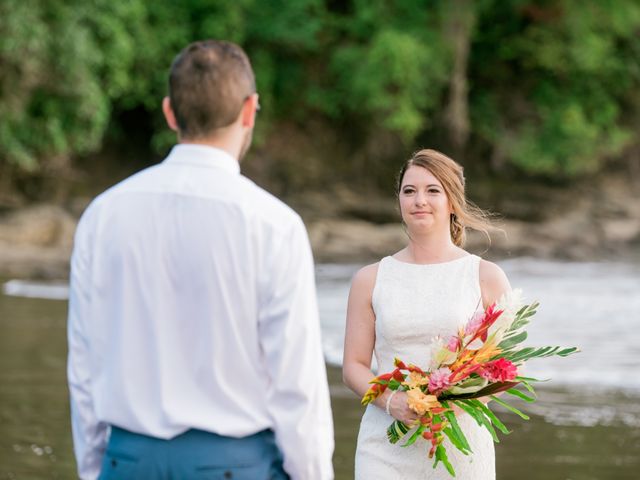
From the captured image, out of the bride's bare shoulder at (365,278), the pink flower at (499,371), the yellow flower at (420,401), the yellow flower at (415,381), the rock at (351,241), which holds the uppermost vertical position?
the bride's bare shoulder at (365,278)

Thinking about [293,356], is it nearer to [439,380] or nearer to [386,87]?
[439,380]

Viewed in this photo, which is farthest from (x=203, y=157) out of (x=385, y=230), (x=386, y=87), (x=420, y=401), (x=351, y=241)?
(x=386, y=87)

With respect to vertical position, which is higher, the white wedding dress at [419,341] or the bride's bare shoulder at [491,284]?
the bride's bare shoulder at [491,284]

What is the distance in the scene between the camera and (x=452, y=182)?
397 centimetres

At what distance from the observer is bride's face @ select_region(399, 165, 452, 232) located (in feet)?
12.9

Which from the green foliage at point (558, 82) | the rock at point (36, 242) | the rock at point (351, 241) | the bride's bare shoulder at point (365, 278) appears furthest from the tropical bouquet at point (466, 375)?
the green foliage at point (558, 82)

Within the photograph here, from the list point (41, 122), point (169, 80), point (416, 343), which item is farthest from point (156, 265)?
point (41, 122)

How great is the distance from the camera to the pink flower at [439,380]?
3.59 metres

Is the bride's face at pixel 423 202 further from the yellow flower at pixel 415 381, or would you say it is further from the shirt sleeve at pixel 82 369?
the shirt sleeve at pixel 82 369

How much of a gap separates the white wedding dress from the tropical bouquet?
0.13m

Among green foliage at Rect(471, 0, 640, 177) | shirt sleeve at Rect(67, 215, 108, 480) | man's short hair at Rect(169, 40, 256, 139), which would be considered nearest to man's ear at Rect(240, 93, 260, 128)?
man's short hair at Rect(169, 40, 256, 139)

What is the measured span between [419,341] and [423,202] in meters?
0.44

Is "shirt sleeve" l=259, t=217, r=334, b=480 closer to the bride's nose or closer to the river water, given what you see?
the bride's nose

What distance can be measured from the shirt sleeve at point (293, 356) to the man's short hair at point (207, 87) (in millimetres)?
302
